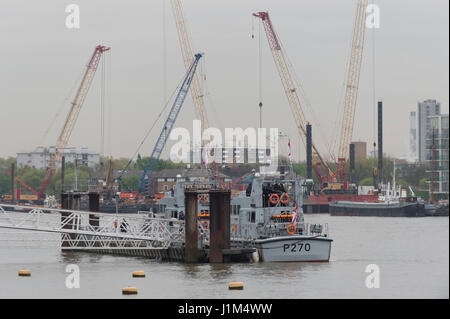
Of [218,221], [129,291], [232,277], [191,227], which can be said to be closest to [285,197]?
[218,221]

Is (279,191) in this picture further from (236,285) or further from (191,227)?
(236,285)

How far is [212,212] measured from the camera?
61.5m

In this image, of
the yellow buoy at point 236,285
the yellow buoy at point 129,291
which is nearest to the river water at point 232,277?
the yellow buoy at point 236,285

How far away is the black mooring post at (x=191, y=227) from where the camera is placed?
62.3m

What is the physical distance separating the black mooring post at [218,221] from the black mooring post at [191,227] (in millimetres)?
1397

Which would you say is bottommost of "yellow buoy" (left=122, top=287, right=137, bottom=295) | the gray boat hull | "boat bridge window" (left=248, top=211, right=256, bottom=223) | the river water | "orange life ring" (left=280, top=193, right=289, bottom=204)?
the river water

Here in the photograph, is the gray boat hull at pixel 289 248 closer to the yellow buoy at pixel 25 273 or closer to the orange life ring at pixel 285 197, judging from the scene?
the orange life ring at pixel 285 197

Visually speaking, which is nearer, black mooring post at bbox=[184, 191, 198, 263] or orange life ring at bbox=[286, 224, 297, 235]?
black mooring post at bbox=[184, 191, 198, 263]

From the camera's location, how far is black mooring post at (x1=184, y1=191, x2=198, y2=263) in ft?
204

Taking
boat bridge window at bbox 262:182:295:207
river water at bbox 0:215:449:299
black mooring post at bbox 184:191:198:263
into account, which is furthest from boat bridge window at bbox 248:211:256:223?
black mooring post at bbox 184:191:198:263

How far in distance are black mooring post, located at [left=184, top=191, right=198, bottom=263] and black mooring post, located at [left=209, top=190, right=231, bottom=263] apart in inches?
55.0

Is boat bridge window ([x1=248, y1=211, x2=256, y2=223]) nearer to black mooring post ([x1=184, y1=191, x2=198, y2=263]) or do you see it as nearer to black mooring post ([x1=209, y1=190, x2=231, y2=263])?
black mooring post ([x1=209, y1=190, x2=231, y2=263])

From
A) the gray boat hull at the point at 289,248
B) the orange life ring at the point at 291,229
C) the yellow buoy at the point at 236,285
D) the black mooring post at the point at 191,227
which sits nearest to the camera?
the yellow buoy at the point at 236,285

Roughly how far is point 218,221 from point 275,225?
4.46 m
